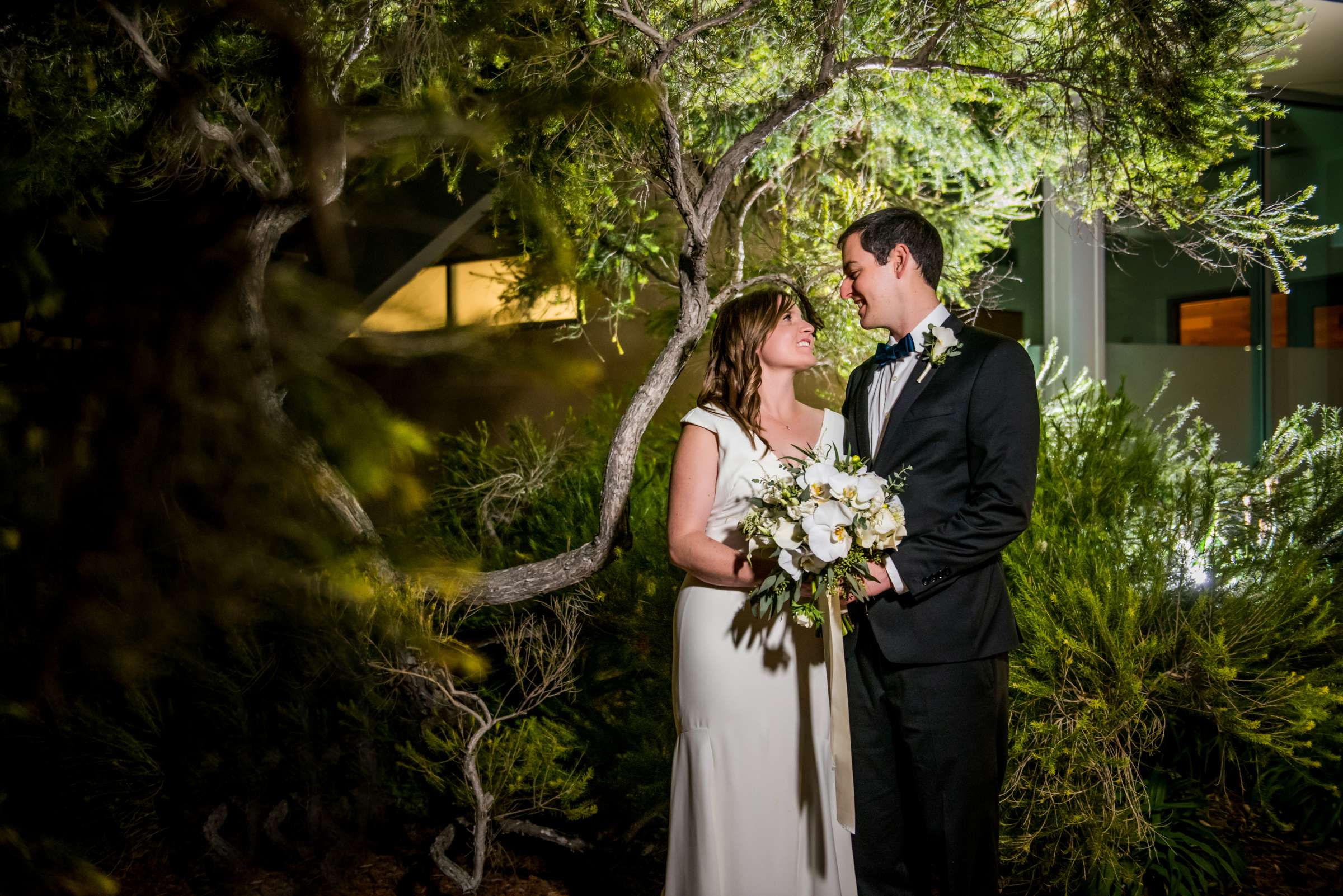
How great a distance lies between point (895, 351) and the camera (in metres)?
1.98

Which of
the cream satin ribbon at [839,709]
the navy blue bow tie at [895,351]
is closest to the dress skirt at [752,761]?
the cream satin ribbon at [839,709]

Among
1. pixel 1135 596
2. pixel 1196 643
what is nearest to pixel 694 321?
pixel 1135 596

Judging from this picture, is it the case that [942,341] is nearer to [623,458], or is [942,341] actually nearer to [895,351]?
[895,351]

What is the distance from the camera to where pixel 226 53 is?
76 centimetres

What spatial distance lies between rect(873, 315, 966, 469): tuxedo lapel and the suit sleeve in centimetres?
11

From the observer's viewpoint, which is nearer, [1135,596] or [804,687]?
[804,687]

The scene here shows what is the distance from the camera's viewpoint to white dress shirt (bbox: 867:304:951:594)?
1.95 m

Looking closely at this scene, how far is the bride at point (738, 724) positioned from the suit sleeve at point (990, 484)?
30cm

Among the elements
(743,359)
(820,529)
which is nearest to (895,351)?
(743,359)

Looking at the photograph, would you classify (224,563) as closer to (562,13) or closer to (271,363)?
(271,363)

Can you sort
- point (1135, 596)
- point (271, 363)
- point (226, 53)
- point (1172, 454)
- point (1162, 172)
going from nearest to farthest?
point (271, 363)
point (226, 53)
point (1135, 596)
point (1162, 172)
point (1172, 454)

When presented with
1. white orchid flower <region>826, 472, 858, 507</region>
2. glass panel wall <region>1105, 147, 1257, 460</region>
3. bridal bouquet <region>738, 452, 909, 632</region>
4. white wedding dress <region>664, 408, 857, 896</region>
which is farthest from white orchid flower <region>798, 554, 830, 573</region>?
glass panel wall <region>1105, 147, 1257, 460</region>

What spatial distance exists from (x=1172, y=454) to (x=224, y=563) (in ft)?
13.0

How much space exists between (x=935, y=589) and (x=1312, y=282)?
6.99m
